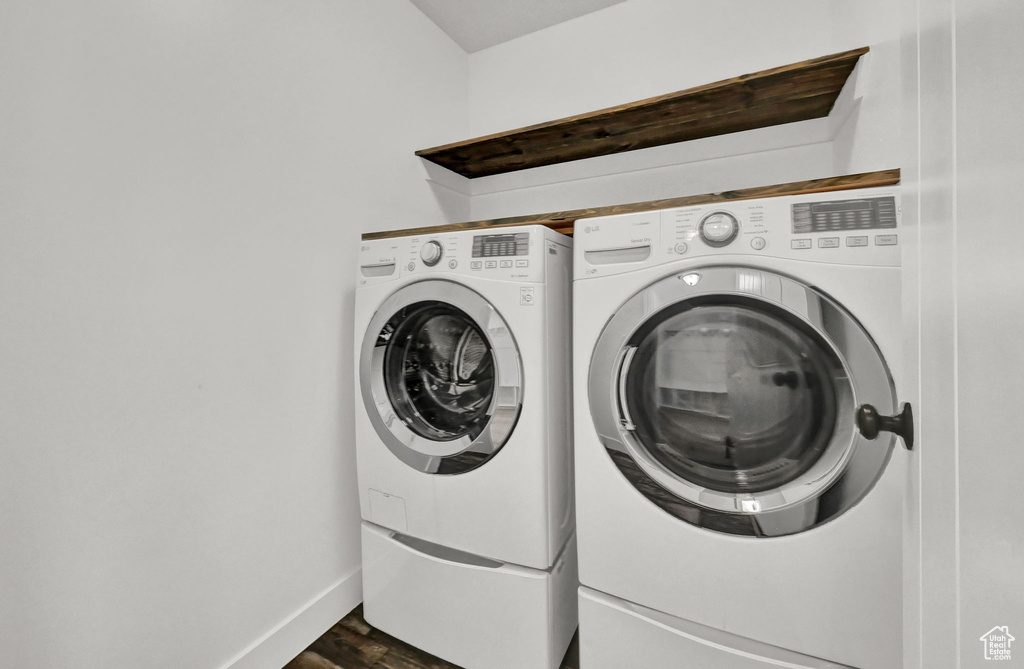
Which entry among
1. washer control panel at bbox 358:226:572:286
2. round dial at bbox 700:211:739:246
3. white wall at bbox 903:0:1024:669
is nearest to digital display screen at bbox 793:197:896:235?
round dial at bbox 700:211:739:246

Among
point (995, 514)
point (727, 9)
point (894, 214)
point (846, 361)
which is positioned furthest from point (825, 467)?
point (727, 9)

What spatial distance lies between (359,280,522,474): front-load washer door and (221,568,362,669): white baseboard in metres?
0.55

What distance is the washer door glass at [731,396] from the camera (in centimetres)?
83

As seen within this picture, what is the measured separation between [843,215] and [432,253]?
92cm

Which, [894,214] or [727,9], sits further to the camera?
[727,9]

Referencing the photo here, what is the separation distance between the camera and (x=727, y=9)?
1.60 metres

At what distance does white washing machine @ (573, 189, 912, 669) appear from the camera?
0.78 meters

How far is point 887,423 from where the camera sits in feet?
1.56

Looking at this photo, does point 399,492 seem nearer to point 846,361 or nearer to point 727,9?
point 846,361

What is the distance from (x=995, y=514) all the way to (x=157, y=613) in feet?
4.63
